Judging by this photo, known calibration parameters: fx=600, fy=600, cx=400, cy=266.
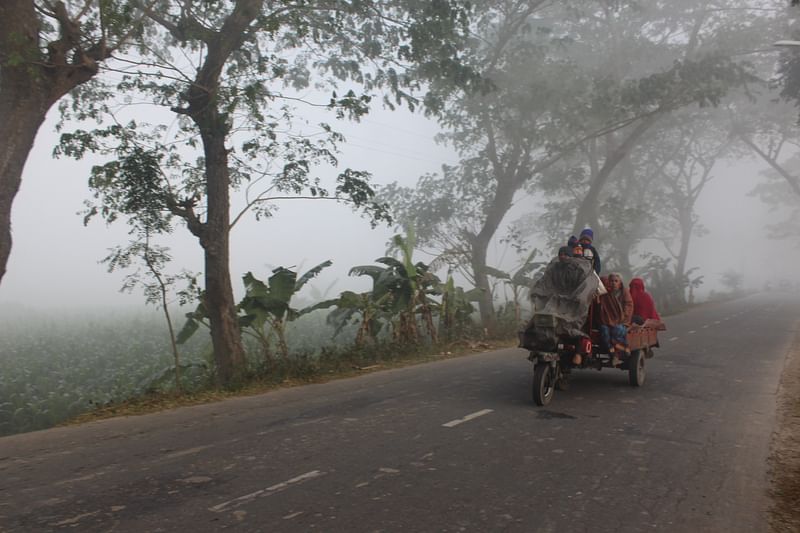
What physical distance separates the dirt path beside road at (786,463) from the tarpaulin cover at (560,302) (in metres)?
2.64

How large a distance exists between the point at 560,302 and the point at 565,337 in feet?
1.79

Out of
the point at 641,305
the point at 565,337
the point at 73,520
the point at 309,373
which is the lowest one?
the point at 73,520

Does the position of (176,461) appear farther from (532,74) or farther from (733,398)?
(532,74)

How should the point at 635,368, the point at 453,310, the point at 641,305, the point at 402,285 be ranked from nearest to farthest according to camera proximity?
the point at 635,368, the point at 641,305, the point at 402,285, the point at 453,310

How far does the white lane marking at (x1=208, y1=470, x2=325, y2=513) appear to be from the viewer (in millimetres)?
4527

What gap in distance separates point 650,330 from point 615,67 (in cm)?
2272

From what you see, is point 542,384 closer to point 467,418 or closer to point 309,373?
point 467,418

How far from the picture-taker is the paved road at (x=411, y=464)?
441 cm

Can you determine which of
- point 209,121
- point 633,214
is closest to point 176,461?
point 209,121


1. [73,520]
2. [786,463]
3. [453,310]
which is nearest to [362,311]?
[453,310]

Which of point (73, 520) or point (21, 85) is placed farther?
point (21, 85)

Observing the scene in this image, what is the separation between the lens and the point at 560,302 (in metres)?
8.71

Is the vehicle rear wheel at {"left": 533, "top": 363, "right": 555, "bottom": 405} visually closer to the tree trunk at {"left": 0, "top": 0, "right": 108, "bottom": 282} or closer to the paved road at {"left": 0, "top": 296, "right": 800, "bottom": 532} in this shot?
the paved road at {"left": 0, "top": 296, "right": 800, "bottom": 532}

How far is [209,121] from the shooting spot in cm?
1146
